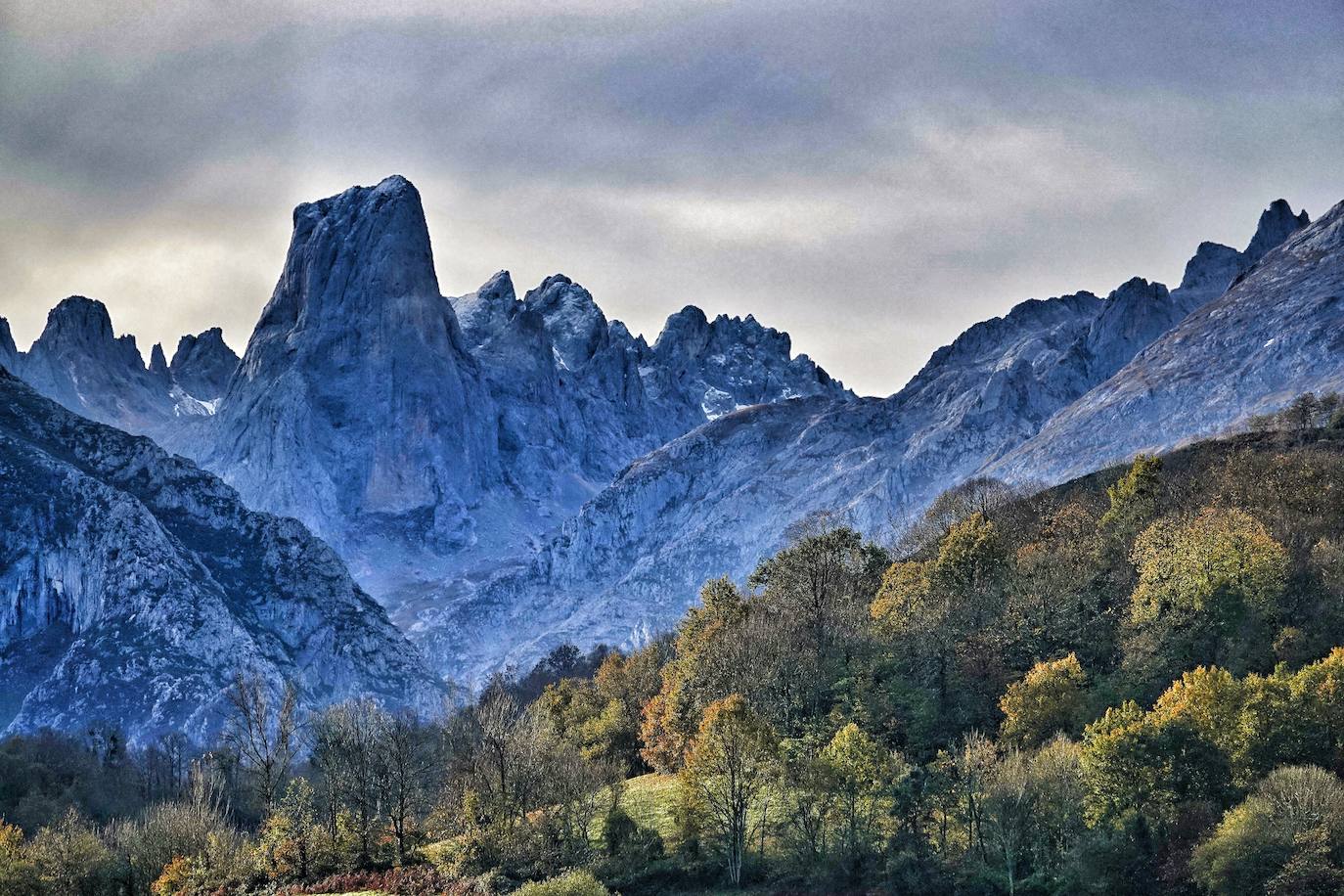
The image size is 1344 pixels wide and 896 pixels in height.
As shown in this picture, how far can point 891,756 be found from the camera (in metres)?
83.3

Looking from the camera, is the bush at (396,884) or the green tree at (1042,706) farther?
the green tree at (1042,706)

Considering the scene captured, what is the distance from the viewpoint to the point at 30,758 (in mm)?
129500

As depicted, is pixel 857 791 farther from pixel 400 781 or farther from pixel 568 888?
pixel 400 781

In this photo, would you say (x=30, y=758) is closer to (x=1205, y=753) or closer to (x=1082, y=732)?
(x=1082, y=732)

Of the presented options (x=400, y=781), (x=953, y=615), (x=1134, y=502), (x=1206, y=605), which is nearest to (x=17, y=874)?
(x=400, y=781)

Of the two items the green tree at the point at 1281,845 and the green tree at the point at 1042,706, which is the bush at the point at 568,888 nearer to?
the green tree at the point at 1281,845

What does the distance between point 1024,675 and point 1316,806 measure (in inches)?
1294

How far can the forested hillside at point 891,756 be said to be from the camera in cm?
7356

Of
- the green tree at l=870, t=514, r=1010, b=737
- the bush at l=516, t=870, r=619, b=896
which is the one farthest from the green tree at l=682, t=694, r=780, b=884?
the green tree at l=870, t=514, r=1010, b=737

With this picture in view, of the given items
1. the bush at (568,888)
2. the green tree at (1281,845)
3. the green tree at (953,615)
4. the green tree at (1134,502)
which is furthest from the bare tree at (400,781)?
the green tree at (1134,502)

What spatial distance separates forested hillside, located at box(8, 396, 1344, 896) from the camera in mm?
73562

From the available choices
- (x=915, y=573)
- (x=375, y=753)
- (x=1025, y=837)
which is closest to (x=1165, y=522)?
(x=915, y=573)

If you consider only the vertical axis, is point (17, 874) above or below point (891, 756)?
above

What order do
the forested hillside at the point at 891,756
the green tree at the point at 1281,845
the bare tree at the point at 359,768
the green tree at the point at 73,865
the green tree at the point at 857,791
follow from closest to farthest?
1. the green tree at the point at 1281,845
2. the forested hillside at the point at 891,756
3. the green tree at the point at 857,791
4. the green tree at the point at 73,865
5. the bare tree at the point at 359,768
